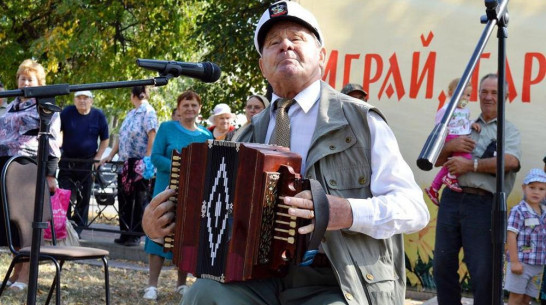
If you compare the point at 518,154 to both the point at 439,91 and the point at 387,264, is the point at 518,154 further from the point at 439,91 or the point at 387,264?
the point at 387,264

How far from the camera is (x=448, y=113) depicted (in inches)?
117

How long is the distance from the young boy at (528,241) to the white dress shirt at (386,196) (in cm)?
324

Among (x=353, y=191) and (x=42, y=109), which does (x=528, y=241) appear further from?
(x=42, y=109)

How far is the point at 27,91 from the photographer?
378 cm

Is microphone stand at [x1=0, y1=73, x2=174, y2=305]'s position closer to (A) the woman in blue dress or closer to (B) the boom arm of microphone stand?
(B) the boom arm of microphone stand

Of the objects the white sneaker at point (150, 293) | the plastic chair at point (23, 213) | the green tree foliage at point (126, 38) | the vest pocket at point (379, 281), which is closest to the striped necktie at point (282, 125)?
the vest pocket at point (379, 281)

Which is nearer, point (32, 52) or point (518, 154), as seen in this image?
point (518, 154)

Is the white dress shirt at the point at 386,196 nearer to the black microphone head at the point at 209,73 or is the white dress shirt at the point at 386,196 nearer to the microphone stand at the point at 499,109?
the microphone stand at the point at 499,109

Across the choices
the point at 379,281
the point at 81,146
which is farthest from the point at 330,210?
the point at 81,146

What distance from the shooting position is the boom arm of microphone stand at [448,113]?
2.77 metres

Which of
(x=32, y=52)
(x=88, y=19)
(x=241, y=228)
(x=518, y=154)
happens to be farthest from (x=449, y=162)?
(x=32, y=52)

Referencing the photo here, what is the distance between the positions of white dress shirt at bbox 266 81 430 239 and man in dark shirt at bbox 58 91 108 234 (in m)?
7.47

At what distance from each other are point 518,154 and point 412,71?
1.60 m

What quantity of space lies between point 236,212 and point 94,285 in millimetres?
5271
